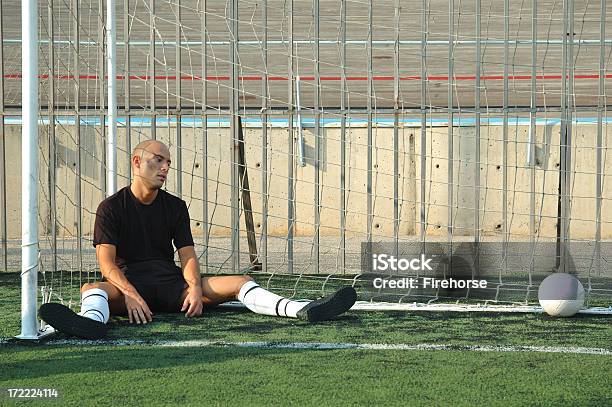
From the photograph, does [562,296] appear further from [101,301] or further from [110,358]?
[110,358]

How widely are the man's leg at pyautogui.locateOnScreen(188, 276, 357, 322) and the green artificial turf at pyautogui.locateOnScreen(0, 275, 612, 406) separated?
0.07 m

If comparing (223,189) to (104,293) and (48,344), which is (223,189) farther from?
(48,344)

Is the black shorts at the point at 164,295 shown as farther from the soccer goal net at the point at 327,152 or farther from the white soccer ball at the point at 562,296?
the white soccer ball at the point at 562,296

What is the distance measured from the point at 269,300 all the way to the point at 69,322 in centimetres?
132

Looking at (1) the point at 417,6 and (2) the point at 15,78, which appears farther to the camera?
(1) the point at 417,6

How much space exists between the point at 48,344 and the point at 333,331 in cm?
146

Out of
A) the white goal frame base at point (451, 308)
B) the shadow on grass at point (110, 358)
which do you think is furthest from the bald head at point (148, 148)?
the shadow on grass at point (110, 358)

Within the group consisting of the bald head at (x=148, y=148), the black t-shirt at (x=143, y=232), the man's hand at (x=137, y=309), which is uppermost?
the bald head at (x=148, y=148)

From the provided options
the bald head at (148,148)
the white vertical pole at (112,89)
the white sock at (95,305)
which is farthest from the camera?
the white vertical pole at (112,89)

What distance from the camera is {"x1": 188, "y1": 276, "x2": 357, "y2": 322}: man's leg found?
6.02m

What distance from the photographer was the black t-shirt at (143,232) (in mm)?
6242

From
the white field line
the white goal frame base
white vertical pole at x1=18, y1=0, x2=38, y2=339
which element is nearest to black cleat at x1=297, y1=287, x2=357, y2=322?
the white goal frame base

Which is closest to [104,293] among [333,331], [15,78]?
[333,331]

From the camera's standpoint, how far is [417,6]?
66.1ft
